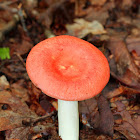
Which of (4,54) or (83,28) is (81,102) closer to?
(4,54)

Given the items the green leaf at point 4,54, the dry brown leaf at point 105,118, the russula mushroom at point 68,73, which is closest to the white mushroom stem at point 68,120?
the russula mushroom at point 68,73

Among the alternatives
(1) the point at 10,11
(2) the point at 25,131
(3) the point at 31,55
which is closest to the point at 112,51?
(3) the point at 31,55

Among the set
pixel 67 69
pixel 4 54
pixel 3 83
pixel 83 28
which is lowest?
pixel 3 83

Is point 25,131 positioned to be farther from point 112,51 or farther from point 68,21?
point 68,21

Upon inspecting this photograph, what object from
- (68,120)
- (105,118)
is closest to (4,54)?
(68,120)

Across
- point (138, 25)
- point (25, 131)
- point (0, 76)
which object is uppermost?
point (138, 25)

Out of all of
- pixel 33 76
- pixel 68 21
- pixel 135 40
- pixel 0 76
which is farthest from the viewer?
pixel 68 21
